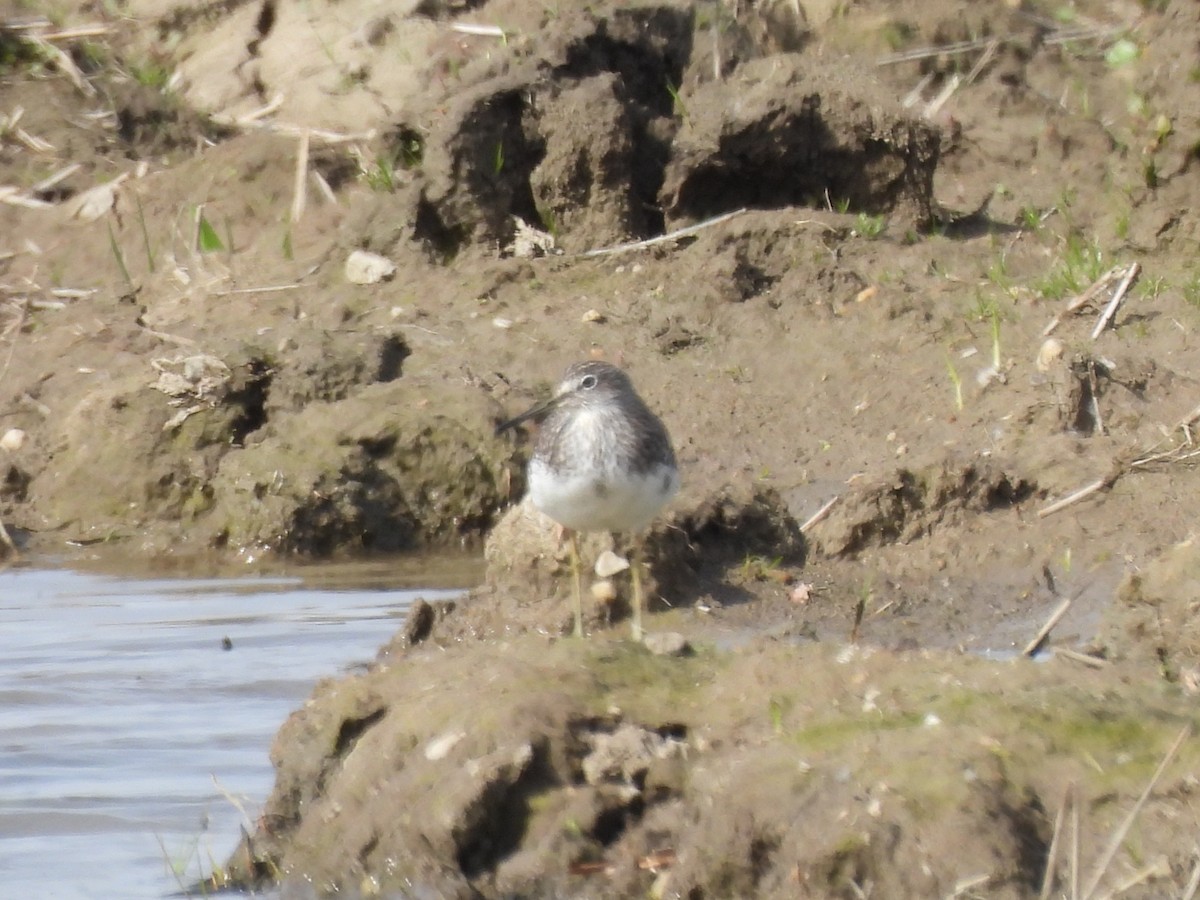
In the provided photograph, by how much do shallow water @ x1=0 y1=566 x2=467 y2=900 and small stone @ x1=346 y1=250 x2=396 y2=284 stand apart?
2.38 meters

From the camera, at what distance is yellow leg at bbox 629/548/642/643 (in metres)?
6.17

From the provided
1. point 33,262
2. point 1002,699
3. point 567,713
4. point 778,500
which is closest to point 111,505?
point 33,262

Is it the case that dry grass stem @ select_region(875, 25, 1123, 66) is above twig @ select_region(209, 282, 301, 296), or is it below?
above

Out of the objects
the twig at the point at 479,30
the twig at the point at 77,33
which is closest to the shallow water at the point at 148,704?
the twig at the point at 479,30

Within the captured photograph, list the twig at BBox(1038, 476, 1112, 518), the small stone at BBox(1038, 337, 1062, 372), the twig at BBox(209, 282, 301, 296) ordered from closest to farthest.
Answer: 1. the twig at BBox(1038, 476, 1112, 518)
2. the small stone at BBox(1038, 337, 1062, 372)
3. the twig at BBox(209, 282, 301, 296)

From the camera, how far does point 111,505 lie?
9.60 meters

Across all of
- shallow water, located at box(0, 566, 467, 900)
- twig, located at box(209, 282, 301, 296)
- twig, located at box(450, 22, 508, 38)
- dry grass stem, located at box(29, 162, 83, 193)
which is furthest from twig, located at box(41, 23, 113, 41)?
shallow water, located at box(0, 566, 467, 900)

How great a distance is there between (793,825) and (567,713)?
2.30ft

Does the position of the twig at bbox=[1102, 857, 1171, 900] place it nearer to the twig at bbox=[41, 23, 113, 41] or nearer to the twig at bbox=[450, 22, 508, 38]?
the twig at bbox=[450, 22, 508, 38]

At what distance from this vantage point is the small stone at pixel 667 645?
5.02 meters

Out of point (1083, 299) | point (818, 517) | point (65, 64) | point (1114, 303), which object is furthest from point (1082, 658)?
point (65, 64)

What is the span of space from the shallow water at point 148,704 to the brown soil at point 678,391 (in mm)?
508

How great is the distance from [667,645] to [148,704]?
2.45 m

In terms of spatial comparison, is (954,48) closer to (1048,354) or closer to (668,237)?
(668,237)
